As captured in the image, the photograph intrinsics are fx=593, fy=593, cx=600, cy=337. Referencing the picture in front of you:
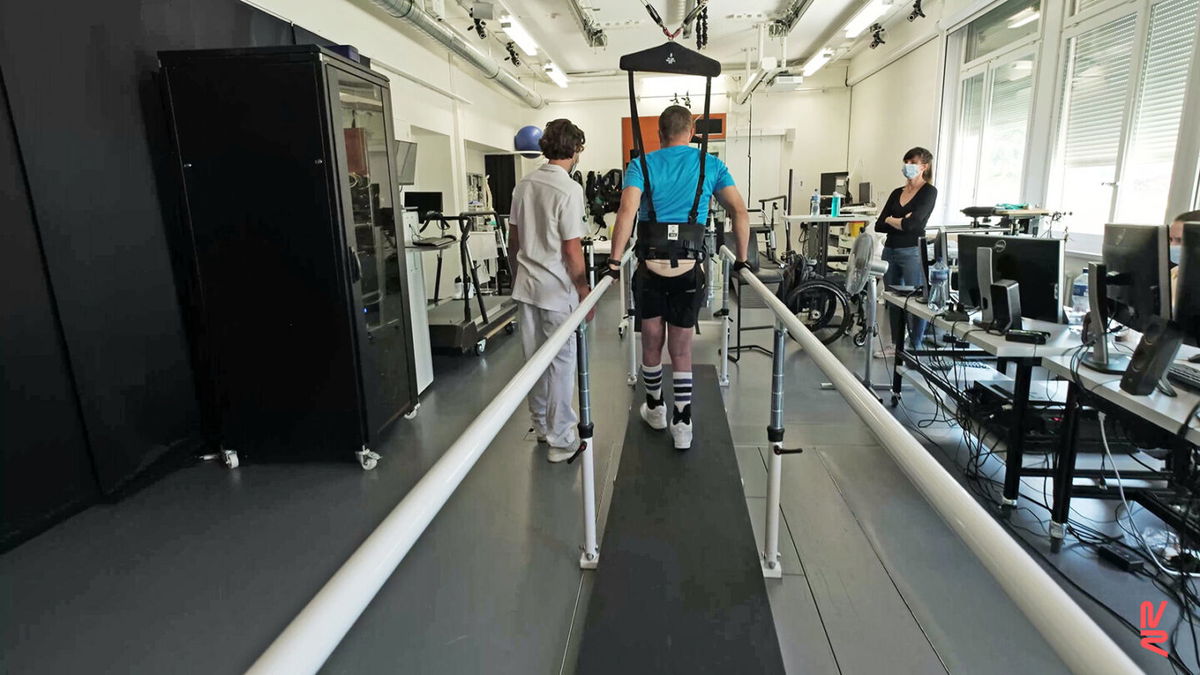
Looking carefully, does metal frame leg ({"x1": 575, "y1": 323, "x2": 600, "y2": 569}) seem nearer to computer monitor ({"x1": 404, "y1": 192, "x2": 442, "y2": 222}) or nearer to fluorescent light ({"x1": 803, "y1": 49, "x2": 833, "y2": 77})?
computer monitor ({"x1": 404, "y1": 192, "x2": 442, "y2": 222})

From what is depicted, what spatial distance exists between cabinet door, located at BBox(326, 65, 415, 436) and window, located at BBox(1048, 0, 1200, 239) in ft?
17.1

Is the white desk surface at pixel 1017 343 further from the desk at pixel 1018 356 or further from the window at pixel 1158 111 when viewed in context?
the window at pixel 1158 111

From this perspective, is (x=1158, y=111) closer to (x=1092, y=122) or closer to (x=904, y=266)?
(x=1092, y=122)

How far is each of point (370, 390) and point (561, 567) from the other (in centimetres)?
154

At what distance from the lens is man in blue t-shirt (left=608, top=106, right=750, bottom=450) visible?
2.54 m

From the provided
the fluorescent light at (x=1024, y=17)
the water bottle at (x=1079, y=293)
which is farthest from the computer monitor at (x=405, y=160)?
the fluorescent light at (x=1024, y=17)

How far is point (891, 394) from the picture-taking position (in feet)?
13.4

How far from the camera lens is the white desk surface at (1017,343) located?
240 cm

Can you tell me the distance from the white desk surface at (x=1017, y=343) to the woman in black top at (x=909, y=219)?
1768 millimetres

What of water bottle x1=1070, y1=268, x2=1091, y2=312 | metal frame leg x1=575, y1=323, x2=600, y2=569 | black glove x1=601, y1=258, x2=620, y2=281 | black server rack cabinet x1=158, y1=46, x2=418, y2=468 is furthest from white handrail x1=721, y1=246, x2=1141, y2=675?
water bottle x1=1070, y1=268, x2=1091, y2=312

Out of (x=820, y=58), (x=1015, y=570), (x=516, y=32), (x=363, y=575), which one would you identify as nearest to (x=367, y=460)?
(x=363, y=575)

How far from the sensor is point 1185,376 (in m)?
1.96

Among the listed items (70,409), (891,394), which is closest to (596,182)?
(891,394)

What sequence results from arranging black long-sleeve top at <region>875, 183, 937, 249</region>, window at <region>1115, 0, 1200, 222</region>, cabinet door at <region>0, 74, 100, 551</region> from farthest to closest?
black long-sleeve top at <region>875, 183, 937, 249</region> → window at <region>1115, 0, 1200, 222</region> → cabinet door at <region>0, 74, 100, 551</region>
